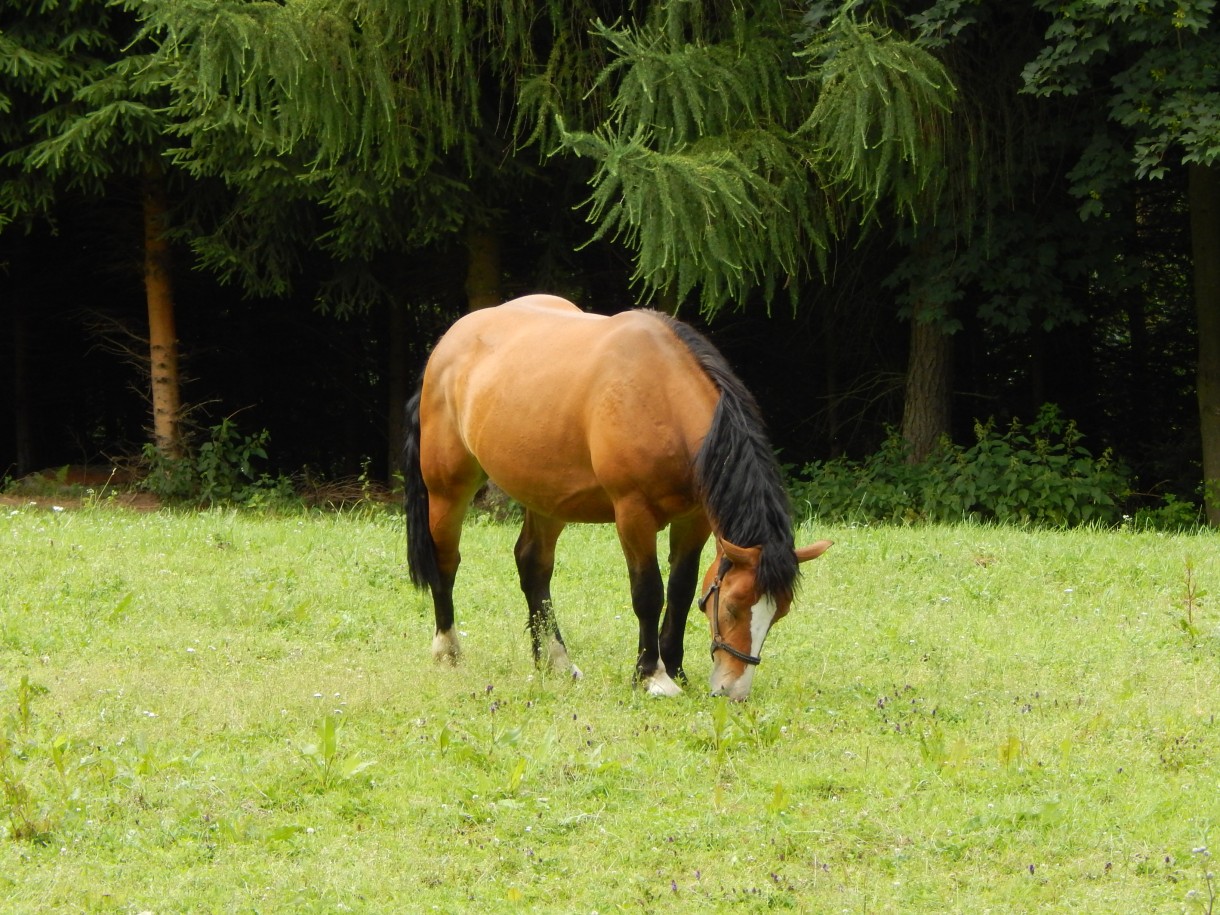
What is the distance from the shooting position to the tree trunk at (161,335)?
15719 mm

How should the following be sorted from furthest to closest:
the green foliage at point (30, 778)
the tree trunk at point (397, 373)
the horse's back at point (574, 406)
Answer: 1. the tree trunk at point (397, 373)
2. the horse's back at point (574, 406)
3. the green foliage at point (30, 778)

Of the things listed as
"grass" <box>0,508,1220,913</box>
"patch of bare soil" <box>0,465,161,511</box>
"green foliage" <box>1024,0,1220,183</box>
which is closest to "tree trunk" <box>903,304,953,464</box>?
"green foliage" <box>1024,0,1220,183</box>

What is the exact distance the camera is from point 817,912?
13.9 feet

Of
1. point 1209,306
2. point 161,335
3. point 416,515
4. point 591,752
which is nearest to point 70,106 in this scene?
point 161,335

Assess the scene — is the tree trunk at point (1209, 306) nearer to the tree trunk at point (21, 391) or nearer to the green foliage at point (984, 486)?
the green foliage at point (984, 486)

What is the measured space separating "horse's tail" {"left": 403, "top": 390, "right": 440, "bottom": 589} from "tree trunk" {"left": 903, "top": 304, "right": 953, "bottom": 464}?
791cm

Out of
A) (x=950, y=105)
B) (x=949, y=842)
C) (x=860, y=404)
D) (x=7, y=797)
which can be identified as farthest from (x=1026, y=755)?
(x=860, y=404)

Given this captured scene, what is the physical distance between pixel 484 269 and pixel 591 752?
9.67 metres

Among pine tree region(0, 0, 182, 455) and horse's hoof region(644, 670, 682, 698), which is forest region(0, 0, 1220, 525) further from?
horse's hoof region(644, 670, 682, 698)

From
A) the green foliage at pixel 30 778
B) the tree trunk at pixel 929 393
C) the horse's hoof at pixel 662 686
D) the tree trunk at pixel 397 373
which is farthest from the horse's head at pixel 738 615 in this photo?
the tree trunk at pixel 397 373

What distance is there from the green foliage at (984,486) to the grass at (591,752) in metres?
3.71

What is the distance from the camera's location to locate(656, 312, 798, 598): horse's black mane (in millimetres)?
6004

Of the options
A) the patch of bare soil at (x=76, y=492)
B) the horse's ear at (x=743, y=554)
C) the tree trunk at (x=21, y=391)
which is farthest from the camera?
the tree trunk at (x=21, y=391)

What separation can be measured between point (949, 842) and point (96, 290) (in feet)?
54.5
